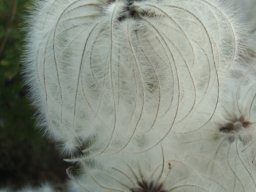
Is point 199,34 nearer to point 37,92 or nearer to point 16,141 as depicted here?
point 37,92

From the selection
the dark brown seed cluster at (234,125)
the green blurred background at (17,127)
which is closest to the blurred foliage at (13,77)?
the green blurred background at (17,127)

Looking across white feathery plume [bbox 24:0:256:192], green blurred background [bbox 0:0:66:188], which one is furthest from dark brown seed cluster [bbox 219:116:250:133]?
green blurred background [bbox 0:0:66:188]

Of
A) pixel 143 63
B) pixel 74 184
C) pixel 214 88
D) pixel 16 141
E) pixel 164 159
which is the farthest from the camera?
pixel 16 141

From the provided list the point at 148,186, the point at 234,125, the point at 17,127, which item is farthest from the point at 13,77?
the point at 234,125

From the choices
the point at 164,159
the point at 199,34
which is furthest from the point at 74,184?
the point at 199,34

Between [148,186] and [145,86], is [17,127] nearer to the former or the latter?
[148,186]

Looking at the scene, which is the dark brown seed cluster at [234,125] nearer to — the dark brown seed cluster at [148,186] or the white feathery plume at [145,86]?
the white feathery plume at [145,86]

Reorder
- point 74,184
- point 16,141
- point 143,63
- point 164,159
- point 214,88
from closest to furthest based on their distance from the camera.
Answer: point 143,63 < point 214,88 < point 164,159 < point 74,184 < point 16,141
